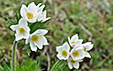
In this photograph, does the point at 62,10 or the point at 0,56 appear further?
the point at 62,10

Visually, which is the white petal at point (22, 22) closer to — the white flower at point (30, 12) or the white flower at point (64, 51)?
the white flower at point (30, 12)

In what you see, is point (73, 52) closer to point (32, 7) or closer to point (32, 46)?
point (32, 46)

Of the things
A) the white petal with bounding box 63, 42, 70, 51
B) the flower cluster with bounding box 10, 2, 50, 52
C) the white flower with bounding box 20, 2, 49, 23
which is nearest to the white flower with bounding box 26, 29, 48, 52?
the flower cluster with bounding box 10, 2, 50, 52

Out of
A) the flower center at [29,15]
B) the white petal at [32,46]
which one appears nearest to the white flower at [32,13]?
the flower center at [29,15]

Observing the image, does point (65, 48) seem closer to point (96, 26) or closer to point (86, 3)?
point (96, 26)

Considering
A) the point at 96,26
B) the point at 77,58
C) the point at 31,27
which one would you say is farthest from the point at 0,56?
the point at 96,26

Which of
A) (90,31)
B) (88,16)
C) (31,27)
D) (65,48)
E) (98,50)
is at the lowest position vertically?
(98,50)

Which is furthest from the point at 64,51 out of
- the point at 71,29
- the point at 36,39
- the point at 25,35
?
the point at 71,29
